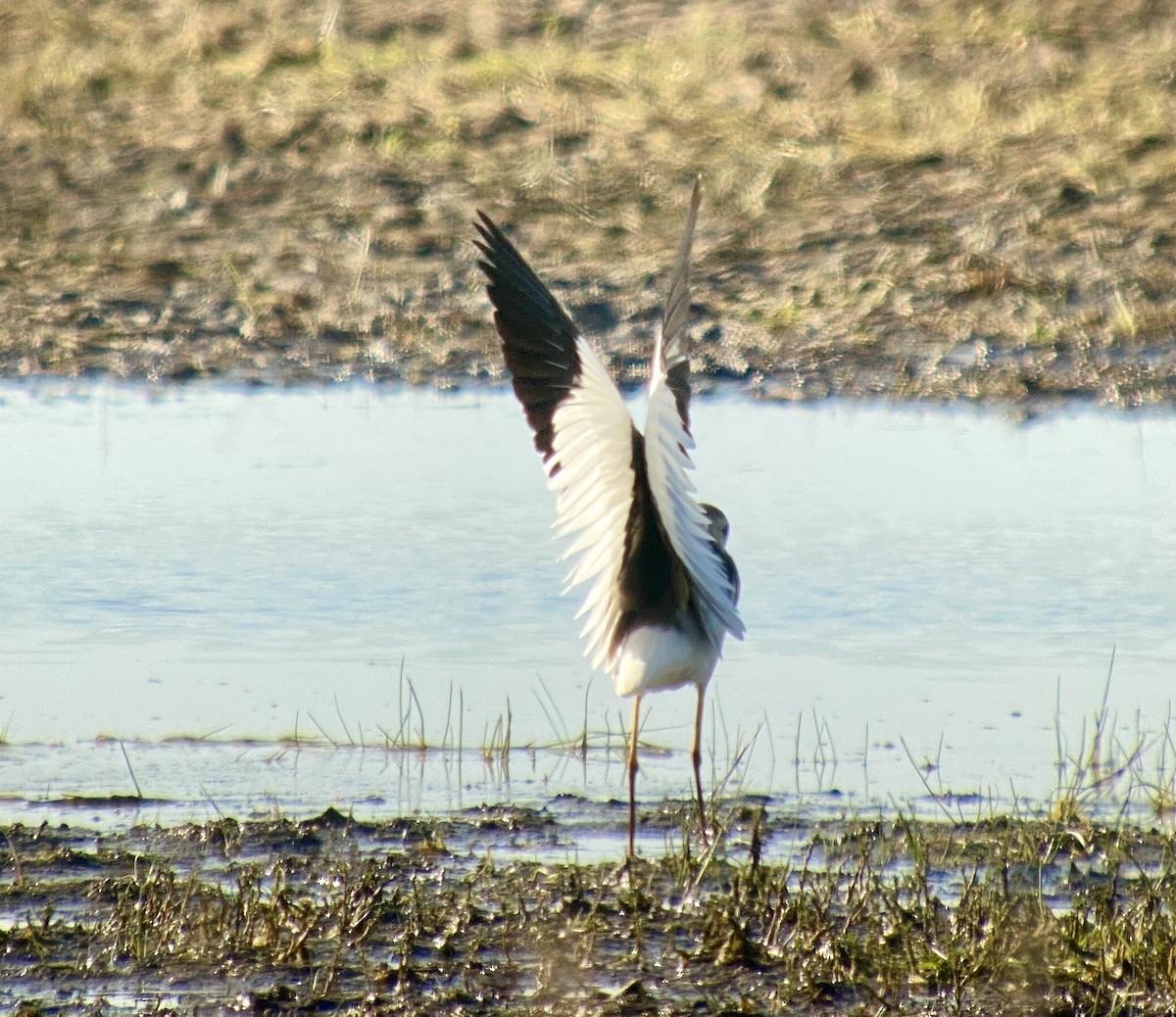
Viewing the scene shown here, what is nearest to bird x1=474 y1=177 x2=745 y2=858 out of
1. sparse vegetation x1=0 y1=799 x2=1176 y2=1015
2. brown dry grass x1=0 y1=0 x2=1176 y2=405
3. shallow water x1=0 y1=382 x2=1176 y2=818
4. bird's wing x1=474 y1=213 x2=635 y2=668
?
bird's wing x1=474 y1=213 x2=635 y2=668

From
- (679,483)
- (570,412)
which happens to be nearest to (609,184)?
(570,412)

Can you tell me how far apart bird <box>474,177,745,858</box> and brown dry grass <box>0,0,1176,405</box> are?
17.9 ft

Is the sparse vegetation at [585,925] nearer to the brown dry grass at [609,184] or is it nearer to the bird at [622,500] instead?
the bird at [622,500]

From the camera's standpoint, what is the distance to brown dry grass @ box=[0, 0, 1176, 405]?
11.6 m

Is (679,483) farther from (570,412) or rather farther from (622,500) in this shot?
(570,412)

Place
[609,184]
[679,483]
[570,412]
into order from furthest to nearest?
[609,184], [570,412], [679,483]

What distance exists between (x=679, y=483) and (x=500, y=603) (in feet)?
8.68

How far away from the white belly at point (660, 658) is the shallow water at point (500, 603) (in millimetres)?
546

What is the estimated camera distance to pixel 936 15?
1670 centimetres

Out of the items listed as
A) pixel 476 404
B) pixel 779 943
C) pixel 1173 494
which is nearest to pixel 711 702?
pixel 779 943

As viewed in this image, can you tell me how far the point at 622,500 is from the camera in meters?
5.21

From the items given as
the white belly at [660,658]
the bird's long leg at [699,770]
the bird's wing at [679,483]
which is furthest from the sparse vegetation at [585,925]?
the bird's wing at [679,483]

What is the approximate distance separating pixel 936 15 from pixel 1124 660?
10.6 meters

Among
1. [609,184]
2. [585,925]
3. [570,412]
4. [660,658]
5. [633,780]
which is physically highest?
[609,184]
